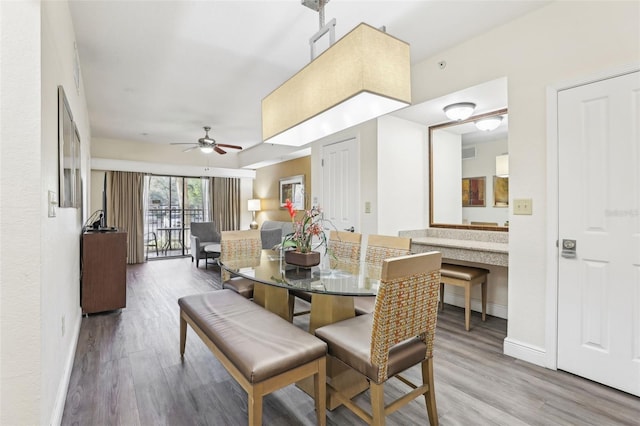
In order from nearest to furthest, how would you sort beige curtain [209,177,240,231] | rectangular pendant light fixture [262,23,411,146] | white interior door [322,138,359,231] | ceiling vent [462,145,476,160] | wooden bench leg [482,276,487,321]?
rectangular pendant light fixture [262,23,411,146] → wooden bench leg [482,276,487,321] → ceiling vent [462,145,476,160] → white interior door [322,138,359,231] → beige curtain [209,177,240,231]

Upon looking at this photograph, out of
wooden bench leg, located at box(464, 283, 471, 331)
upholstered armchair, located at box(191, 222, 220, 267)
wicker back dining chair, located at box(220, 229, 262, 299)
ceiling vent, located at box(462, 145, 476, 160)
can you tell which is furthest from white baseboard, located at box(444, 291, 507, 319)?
upholstered armchair, located at box(191, 222, 220, 267)

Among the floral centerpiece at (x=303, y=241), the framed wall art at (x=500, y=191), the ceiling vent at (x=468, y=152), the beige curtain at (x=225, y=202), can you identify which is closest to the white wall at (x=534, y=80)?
the framed wall art at (x=500, y=191)

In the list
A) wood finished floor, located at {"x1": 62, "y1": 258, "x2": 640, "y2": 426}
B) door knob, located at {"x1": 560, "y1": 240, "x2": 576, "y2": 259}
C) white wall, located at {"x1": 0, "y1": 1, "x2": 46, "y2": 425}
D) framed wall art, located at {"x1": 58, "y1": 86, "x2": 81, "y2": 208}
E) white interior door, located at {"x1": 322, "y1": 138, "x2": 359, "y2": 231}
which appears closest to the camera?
white wall, located at {"x1": 0, "y1": 1, "x2": 46, "y2": 425}

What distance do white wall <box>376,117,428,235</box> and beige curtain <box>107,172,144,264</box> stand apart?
19.2ft

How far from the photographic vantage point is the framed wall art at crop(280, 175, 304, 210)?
21.2ft

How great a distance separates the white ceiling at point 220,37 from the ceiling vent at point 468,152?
1210 millimetres

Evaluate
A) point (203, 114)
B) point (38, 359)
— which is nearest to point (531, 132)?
point (38, 359)

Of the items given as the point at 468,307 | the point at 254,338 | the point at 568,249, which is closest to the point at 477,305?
the point at 468,307

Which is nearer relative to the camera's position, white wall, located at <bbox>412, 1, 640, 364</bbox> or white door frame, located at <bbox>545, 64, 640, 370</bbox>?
white wall, located at <bbox>412, 1, 640, 364</bbox>

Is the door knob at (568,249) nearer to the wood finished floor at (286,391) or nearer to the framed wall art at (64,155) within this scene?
the wood finished floor at (286,391)

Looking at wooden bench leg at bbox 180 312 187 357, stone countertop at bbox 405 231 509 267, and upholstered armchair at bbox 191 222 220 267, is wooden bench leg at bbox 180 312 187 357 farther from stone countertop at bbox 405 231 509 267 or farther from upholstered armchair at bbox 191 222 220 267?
upholstered armchair at bbox 191 222 220 267

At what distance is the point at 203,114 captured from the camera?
4.91 metres

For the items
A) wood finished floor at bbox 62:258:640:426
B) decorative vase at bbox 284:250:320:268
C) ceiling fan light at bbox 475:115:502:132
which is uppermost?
ceiling fan light at bbox 475:115:502:132

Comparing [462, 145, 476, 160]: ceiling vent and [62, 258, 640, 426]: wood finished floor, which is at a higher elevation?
[462, 145, 476, 160]: ceiling vent
